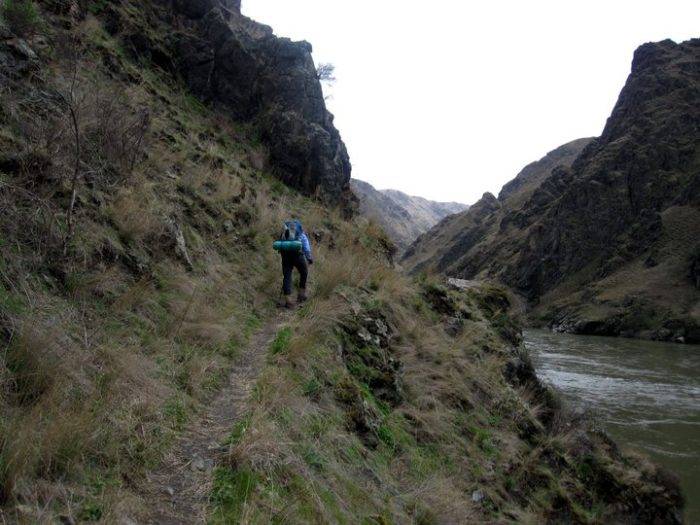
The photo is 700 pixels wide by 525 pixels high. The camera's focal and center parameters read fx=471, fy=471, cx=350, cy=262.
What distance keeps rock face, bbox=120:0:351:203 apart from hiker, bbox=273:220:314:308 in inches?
255

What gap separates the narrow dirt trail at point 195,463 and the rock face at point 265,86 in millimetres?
10631

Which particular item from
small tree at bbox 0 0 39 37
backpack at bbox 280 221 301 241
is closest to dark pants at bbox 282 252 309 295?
backpack at bbox 280 221 301 241

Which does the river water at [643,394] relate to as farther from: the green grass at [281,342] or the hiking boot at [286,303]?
the green grass at [281,342]

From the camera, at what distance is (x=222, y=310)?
6199 millimetres

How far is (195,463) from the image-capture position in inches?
127

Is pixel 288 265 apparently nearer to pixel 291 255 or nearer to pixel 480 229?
pixel 291 255

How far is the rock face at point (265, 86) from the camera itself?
14.5m

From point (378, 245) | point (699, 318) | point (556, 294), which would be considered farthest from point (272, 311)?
point (556, 294)

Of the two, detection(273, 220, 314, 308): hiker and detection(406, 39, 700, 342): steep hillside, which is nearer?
detection(273, 220, 314, 308): hiker

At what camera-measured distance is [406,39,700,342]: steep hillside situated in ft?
181

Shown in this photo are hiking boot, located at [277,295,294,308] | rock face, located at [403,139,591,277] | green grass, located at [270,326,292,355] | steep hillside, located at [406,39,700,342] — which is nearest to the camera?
green grass, located at [270,326,292,355]

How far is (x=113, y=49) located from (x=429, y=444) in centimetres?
1101

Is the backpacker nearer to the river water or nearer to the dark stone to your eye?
the river water

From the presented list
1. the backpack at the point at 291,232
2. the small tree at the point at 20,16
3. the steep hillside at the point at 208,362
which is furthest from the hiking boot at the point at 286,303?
the small tree at the point at 20,16
